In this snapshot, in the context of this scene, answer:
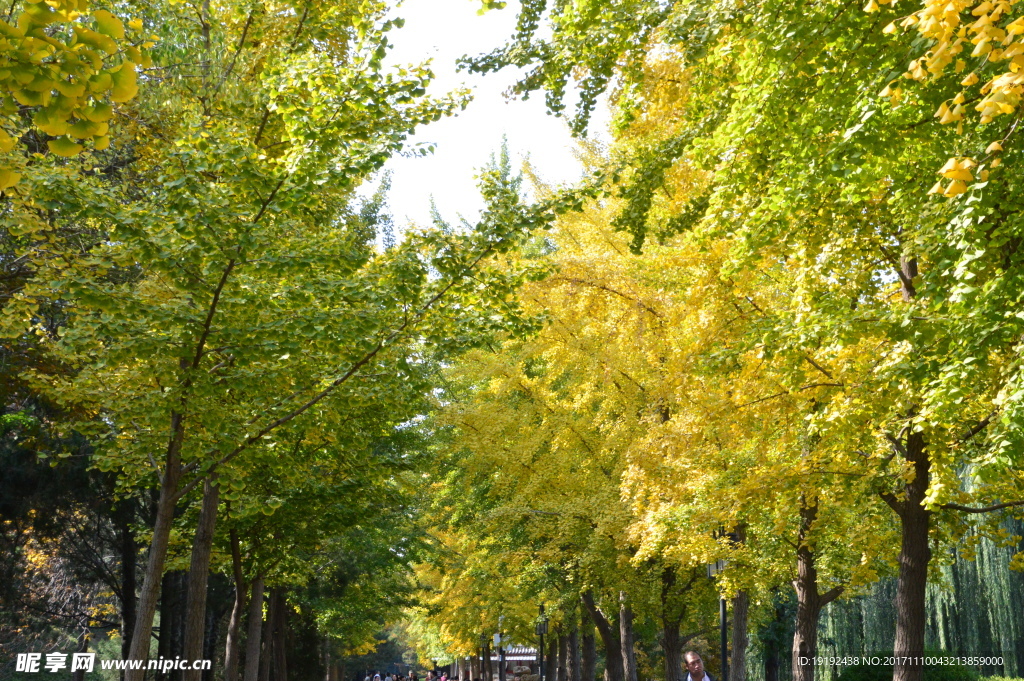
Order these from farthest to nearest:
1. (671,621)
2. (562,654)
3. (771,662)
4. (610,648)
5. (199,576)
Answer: (562,654) < (771,662) < (610,648) < (671,621) < (199,576)

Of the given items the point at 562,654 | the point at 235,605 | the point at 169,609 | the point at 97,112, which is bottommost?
the point at 562,654

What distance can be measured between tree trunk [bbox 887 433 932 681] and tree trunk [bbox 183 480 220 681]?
8306 mm

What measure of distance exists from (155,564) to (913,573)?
8.32 metres

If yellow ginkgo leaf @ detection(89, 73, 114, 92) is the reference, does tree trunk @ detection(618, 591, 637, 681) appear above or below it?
below

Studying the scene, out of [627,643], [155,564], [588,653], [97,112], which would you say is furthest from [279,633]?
[97,112]

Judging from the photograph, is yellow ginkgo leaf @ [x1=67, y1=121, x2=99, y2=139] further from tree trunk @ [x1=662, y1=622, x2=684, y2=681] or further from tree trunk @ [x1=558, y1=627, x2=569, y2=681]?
tree trunk @ [x1=558, y1=627, x2=569, y2=681]

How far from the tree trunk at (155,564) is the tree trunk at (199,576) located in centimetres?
180

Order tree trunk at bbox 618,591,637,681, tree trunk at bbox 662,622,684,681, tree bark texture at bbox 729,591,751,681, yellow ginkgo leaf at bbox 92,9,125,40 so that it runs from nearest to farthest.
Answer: yellow ginkgo leaf at bbox 92,9,125,40 < tree bark texture at bbox 729,591,751,681 < tree trunk at bbox 662,622,684,681 < tree trunk at bbox 618,591,637,681

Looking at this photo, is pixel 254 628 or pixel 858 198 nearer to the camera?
pixel 858 198

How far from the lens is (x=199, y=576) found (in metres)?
11.6

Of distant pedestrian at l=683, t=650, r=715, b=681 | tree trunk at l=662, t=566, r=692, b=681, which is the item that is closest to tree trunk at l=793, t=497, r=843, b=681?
tree trunk at l=662, t=566, r=692, b=681

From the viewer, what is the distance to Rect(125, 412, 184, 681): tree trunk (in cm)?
906

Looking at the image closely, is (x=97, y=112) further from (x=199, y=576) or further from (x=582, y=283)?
(x=582, y=283)

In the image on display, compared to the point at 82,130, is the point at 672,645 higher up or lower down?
lower down
